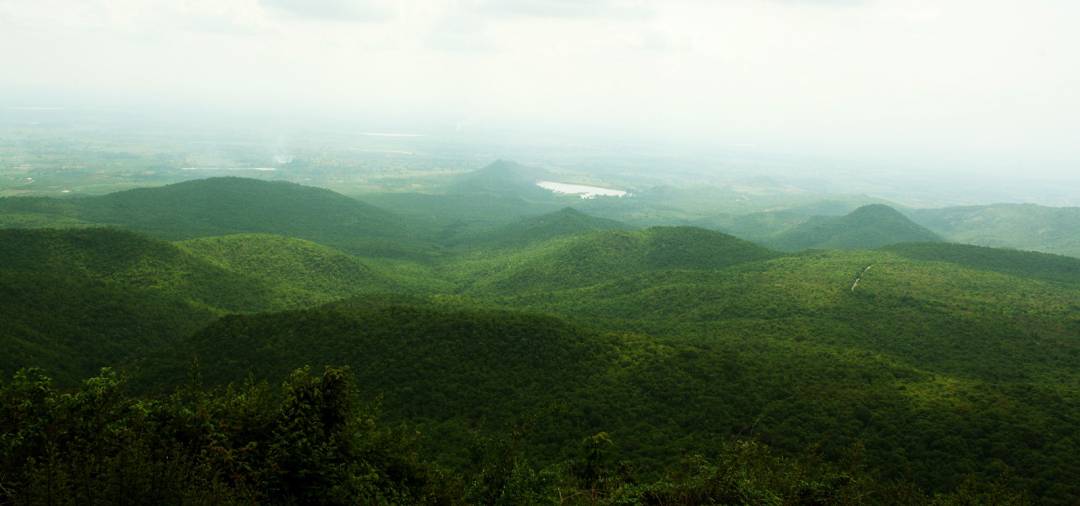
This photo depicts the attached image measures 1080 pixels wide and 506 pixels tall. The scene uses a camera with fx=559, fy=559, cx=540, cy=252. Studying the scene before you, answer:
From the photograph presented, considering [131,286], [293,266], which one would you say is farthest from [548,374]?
[293,266]

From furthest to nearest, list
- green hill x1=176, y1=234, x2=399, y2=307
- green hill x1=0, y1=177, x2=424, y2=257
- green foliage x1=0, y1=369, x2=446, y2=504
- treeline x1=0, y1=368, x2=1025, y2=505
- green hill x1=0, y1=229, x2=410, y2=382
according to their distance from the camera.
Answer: green hill x1=0, y1=177, x2=424, y2=257 → green hill x1=176, y1=234, x2=399, y2=307 → green hill x1=0, y1=229, x2=410, y2=382 → treeline x1=0, y1=368, x2=1025, y2=505 → green foliage x1=0, y1=369, x2=446, y2=504

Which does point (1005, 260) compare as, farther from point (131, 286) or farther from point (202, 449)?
point (131, 286)

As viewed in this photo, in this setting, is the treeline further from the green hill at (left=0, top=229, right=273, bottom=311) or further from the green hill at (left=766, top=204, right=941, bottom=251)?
the green hill at (left=766, top=204, right=941, bottom=251)

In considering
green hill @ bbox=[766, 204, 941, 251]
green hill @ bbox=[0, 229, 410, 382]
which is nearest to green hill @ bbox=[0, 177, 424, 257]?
green hill @ bbox=[0, 229, 410, 382]

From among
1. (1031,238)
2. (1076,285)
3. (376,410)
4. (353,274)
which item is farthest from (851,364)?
(1031,238)

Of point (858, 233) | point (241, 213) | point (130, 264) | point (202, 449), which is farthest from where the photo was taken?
point (858, 233)

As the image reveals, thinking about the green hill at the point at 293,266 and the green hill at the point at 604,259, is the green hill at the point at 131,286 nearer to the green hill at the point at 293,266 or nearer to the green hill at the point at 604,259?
the green hill at the point at 293,266
